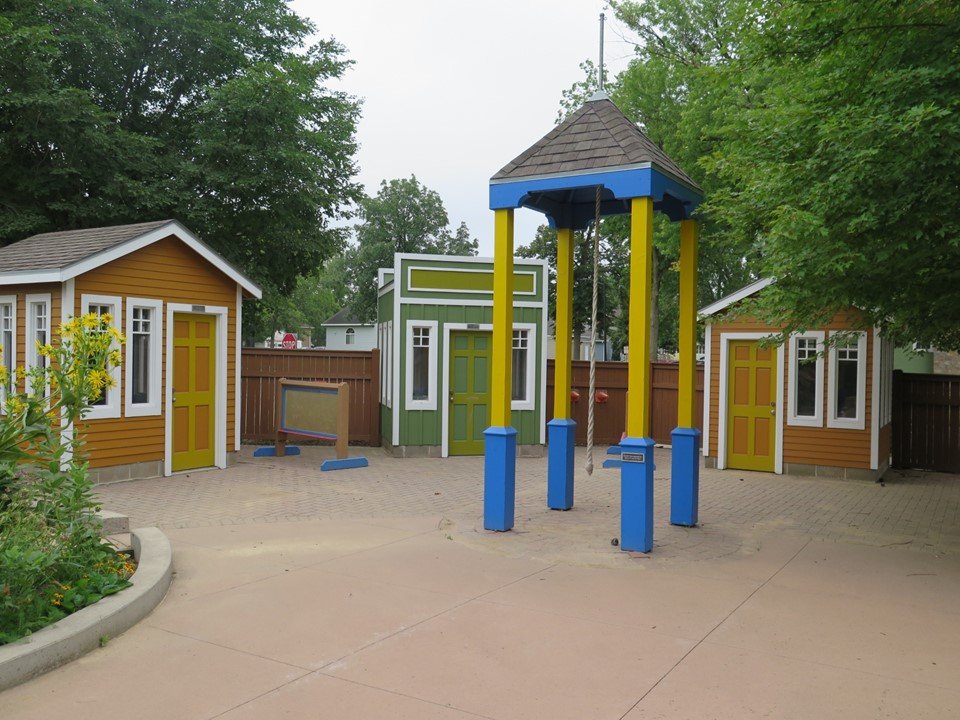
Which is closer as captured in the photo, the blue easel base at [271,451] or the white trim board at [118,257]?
the white trim board at [118,257]

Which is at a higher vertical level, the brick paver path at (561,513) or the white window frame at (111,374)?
the white window frame at (111,374)

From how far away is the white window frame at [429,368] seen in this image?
13.1 meters

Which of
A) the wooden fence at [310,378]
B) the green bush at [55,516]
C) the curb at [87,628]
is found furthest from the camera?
the wooden fence at [310,378]

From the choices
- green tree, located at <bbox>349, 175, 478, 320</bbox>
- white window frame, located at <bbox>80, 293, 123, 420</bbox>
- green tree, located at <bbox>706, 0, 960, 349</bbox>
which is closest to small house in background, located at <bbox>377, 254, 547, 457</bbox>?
white window frame, located at <bbox>80, 293, 123, 420</bbox>

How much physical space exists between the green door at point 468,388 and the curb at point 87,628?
7715 mm

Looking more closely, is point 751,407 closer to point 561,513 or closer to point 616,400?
point 616,400

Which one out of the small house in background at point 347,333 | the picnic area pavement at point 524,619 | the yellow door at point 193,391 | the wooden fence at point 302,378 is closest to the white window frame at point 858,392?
the picnic area pavement at point 524,619

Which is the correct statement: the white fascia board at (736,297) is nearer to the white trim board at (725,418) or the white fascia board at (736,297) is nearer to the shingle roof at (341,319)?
the white trim board at (725,418)

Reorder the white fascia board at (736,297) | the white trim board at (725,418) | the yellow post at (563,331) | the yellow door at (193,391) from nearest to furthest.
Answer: the yellow post at (563,331)
the yellow door at (193,391)
the white fascia board at (736,297)
the white trim board at (725,418)

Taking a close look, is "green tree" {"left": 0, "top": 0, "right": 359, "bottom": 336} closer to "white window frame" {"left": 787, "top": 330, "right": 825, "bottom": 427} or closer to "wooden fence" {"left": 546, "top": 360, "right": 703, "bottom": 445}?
"wooden fence" {"left": 546, "top": 360, "right": 703, "bottom": 445}

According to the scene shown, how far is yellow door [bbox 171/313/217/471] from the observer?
36.2 ft

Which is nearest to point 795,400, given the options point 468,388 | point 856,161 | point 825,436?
point 825,436

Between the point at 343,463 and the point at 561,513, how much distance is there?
440cm

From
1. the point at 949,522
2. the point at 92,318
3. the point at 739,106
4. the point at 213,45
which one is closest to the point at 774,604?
the point at 949,522
